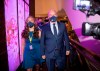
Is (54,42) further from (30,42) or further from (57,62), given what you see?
(30,42)

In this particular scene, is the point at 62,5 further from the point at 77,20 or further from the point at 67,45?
the point at 67,45

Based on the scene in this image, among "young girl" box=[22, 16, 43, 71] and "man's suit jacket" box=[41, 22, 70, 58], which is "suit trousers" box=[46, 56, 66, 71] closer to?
"man's suit jacket" box=[41, 22, 70, 58]

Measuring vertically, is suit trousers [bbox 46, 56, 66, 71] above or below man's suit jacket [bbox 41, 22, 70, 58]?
below

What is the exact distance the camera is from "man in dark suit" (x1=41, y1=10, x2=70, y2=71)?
300 centimetres

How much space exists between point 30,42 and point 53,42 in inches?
31.3

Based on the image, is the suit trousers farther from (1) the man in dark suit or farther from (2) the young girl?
(2) the young girl

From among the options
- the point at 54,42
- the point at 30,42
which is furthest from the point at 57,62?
the point at 30,42

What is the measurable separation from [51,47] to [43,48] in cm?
13

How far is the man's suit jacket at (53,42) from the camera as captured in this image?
3.00m

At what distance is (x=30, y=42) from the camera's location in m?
3.66

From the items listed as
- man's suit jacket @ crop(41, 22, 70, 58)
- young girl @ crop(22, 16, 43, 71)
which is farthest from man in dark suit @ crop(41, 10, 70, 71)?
young girl @ crop(22, 16, 43, 71)

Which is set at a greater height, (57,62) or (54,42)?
(54,42)

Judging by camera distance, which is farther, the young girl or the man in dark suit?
the young girl

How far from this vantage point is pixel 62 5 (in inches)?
321
